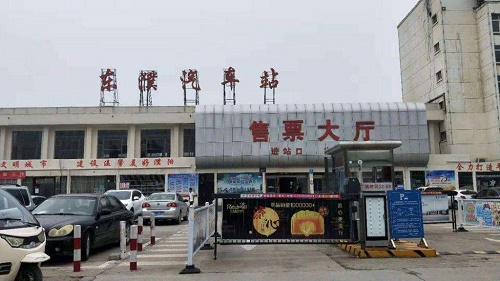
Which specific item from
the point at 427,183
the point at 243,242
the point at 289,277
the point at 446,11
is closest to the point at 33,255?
the point at 289,277

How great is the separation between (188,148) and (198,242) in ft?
89.0

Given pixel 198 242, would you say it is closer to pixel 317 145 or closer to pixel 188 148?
pixel 317 145

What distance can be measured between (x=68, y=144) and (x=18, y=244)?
107 feet

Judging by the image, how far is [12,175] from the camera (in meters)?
33.7

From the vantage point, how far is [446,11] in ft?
124

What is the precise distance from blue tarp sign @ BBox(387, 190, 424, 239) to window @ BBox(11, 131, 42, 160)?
32728mm

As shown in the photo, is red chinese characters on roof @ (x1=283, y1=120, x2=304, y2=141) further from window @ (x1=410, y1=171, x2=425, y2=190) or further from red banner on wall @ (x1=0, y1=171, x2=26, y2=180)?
red banner on wall @ (x1=0, y1=171, x2=26, y2=180)

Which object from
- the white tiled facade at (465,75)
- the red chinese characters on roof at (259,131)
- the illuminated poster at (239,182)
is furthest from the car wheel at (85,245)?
the white tiled facade at (465,75)

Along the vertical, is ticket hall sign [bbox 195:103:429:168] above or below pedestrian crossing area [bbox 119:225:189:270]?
above

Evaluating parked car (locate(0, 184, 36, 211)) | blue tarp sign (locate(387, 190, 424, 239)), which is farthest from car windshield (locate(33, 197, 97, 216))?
blue tarp sign (locate(387, 190, 424, 239))

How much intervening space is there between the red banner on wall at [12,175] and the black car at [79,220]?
25704 mm

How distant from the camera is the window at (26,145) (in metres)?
35.6

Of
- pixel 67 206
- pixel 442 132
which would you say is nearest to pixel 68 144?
pixel 67 206

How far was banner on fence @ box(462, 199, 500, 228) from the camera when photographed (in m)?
14.6
